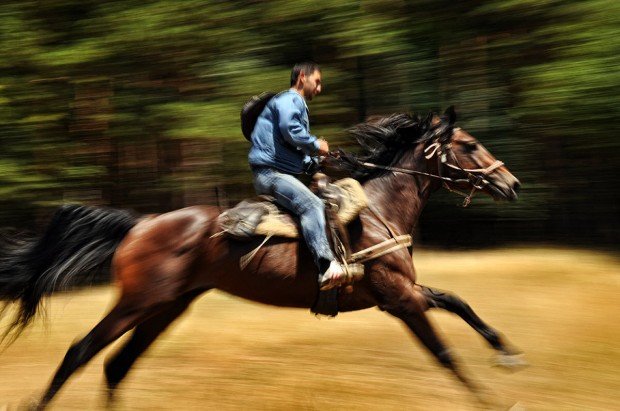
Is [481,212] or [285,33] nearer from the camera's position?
[285,33]

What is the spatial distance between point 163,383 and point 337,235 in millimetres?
2633

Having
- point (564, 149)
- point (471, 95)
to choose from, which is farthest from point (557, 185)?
point (471, 95)

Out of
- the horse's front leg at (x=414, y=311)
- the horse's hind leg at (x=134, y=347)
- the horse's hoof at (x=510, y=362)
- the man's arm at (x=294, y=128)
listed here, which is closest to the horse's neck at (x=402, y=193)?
the horse's front leg at (x=414, y=311)

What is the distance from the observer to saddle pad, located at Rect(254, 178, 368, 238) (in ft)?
18.3

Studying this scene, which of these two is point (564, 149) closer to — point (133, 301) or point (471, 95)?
point (471, 95)

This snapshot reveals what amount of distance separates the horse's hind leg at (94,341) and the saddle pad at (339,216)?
1021mm

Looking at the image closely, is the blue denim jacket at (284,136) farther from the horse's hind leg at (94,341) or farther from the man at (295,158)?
the horse's hind leg at (94,341)

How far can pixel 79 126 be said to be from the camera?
12328 millimetres

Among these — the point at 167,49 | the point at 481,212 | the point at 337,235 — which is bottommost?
the point at 481,212

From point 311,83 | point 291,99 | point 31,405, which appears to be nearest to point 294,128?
point 291,99

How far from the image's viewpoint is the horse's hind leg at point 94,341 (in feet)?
17.7

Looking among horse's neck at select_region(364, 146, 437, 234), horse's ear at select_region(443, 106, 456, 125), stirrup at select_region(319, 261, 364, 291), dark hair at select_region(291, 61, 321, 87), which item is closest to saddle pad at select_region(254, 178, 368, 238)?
horse's neck at select_region(364, 146, 437, 234)

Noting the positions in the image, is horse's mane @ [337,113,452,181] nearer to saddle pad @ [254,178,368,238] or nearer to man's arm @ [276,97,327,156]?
saddle pad @ [254,178,368,238]

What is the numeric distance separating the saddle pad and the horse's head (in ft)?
2.16
